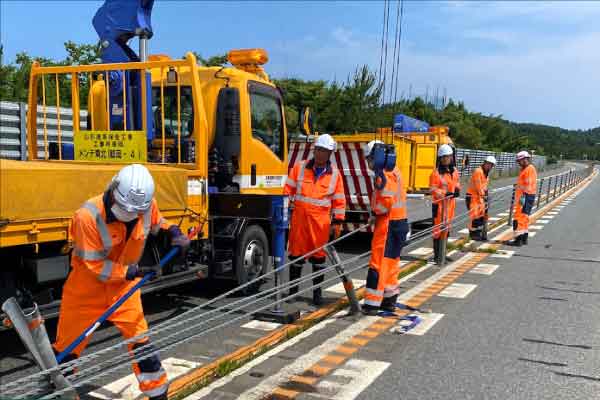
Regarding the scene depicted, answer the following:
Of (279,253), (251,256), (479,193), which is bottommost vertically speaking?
(251,256)

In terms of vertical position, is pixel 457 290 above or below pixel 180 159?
below

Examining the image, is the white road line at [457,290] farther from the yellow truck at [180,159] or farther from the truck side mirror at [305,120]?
the truck side mirror at [305,120]

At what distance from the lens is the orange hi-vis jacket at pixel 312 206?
6164 millimetres

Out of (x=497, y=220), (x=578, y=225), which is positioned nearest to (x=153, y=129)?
(x=497, y=220)

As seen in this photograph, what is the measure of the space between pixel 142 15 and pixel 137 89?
99cm

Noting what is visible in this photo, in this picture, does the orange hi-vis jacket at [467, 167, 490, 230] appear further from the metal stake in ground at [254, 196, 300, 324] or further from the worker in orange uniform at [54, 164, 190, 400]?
the worker in orange uniform at [54, 164, 190, 400]

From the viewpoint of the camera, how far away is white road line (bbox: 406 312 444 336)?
5.55 metres

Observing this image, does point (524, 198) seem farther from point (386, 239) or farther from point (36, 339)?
point (36, 339)

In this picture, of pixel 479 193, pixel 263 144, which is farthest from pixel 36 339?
pixel 479 193

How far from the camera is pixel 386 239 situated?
629cm

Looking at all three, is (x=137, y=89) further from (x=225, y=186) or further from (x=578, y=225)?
(x=578, y=225)

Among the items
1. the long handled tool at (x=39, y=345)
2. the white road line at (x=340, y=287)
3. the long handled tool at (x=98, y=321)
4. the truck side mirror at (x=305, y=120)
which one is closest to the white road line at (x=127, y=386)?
the long handled tool at (x=98, y=321)

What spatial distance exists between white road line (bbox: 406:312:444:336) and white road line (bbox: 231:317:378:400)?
1.60 ft

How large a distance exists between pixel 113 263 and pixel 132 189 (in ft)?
1.62
